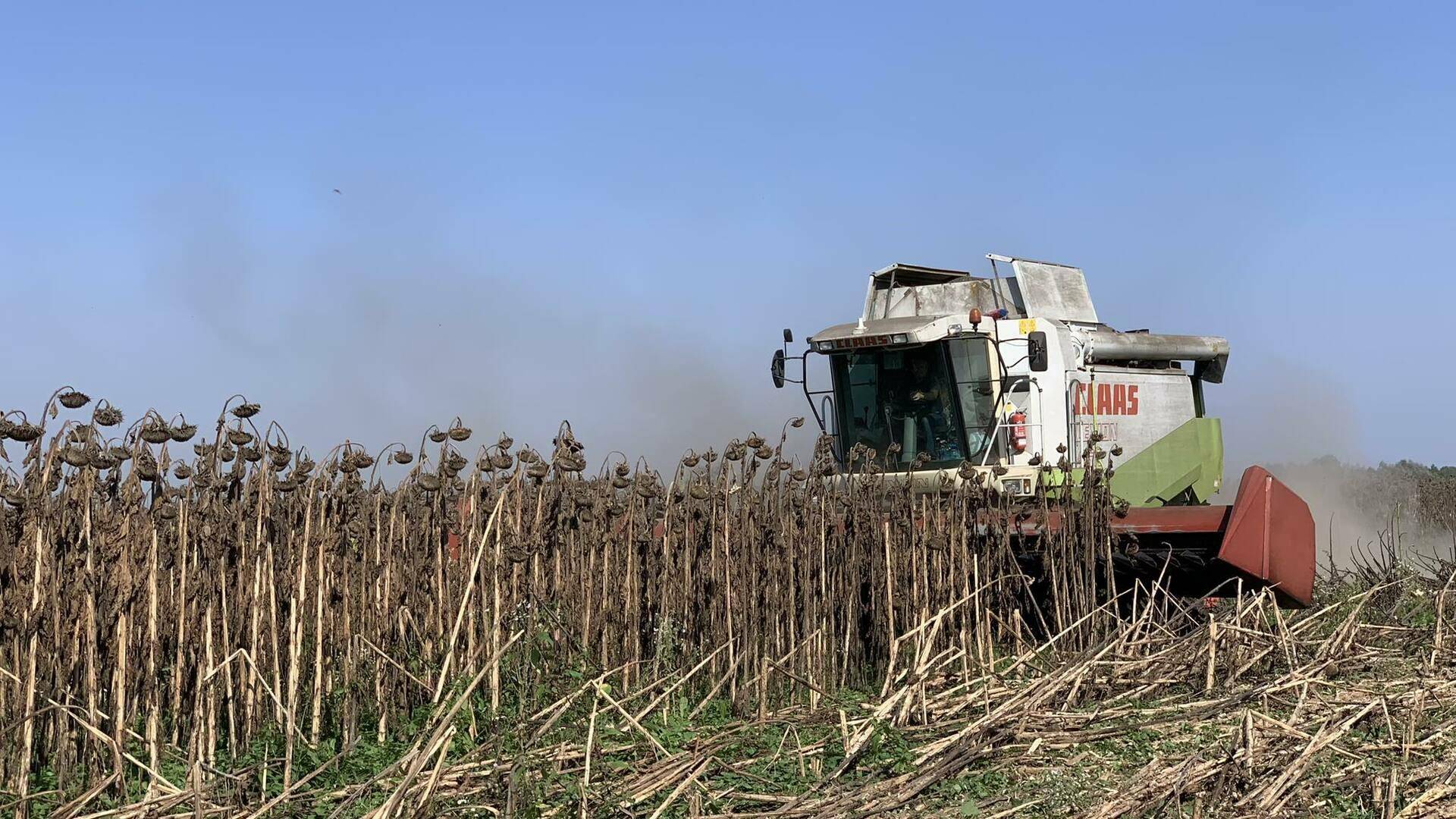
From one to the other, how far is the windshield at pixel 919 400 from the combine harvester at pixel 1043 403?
0.04 ft

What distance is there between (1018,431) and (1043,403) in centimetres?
39

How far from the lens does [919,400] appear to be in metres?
11.4

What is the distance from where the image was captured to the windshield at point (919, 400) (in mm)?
11141

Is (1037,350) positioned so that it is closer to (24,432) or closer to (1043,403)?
(1043,403)

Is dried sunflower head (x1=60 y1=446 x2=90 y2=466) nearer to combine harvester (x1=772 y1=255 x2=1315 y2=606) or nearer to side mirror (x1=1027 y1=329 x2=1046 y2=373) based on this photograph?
combine harvester (x1=772 y1=255 x2=1315 y2=606)

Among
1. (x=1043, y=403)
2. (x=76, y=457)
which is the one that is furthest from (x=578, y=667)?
(x=1043, y=403)

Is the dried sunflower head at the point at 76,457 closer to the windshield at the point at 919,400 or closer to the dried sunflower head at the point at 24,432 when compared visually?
the dried sunflower head at the point at 24,432

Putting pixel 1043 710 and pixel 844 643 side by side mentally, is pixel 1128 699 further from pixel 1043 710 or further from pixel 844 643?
pixel 844 643

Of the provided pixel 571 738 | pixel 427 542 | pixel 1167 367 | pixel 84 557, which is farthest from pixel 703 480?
pixel 1167 367

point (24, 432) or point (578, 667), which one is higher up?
point (24, 432)

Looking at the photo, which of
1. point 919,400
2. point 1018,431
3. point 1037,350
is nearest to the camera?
point 1037,350

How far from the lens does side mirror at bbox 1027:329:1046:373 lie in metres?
10.3

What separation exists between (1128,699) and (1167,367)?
298 inches

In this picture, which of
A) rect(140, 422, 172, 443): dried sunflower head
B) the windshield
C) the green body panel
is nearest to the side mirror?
the windshield
